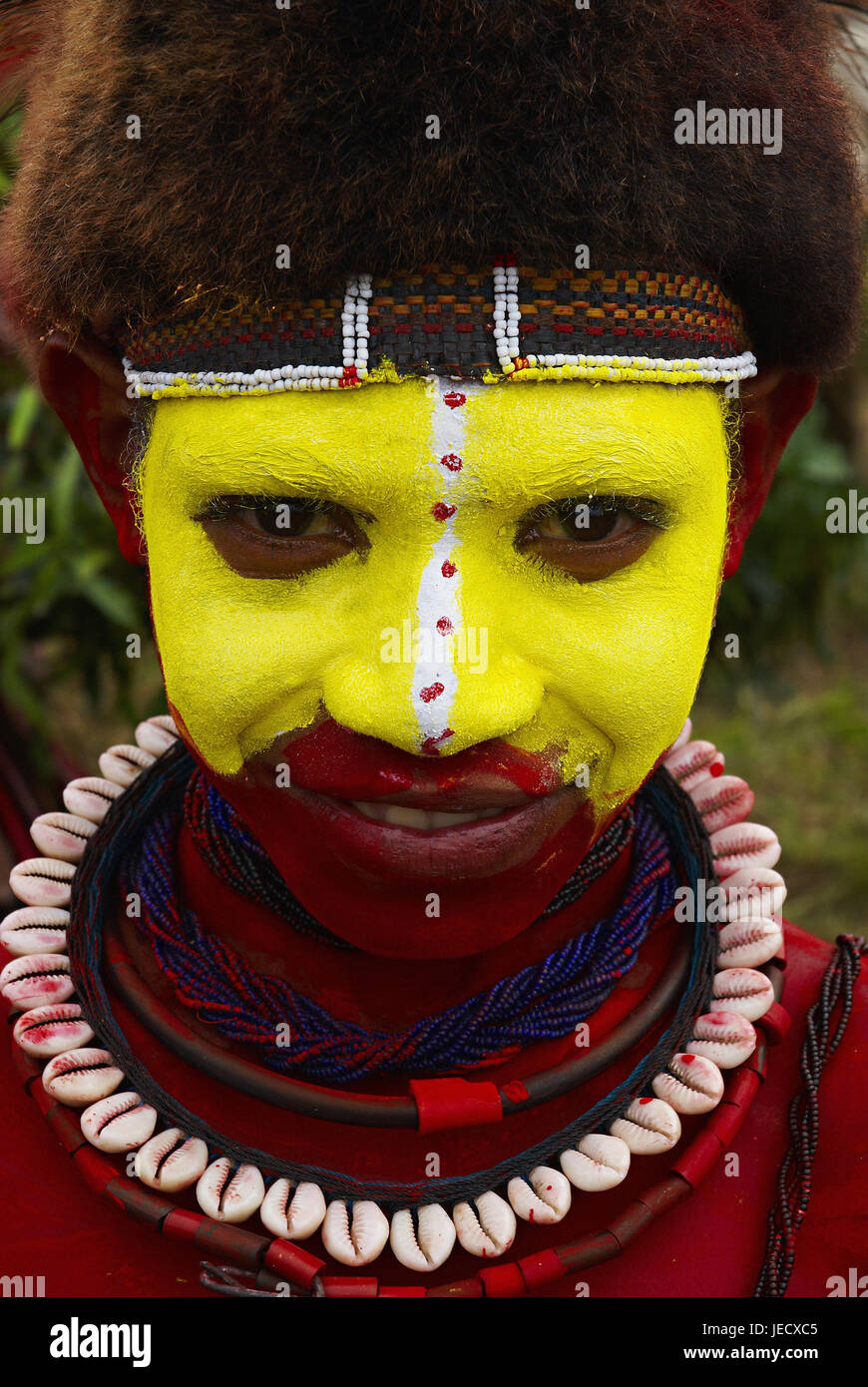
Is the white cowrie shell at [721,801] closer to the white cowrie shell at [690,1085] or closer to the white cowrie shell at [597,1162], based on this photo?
the white cowrie shell at [690,1085]

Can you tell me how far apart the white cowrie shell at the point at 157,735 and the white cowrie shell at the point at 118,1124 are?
0.60 meters

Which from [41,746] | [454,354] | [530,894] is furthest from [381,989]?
[41,746]

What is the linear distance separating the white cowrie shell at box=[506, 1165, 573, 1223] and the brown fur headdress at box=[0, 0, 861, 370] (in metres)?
1.13

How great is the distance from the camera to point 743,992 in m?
1.97

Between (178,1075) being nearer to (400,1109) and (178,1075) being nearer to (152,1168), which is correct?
(152,1168)

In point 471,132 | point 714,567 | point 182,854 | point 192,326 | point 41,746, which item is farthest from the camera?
point 41,746

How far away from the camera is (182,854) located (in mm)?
2162

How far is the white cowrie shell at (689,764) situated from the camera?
228 cm

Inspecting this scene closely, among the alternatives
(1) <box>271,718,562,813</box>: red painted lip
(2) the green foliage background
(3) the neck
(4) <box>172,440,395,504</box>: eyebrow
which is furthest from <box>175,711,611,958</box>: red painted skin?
(2) the green foliage background

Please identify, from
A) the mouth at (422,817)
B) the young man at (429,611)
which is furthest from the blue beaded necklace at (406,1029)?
the mouth at (422,817)

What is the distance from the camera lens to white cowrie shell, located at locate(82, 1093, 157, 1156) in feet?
6.06

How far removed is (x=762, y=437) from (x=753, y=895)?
0.66 metres

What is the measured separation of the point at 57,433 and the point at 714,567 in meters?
2.73

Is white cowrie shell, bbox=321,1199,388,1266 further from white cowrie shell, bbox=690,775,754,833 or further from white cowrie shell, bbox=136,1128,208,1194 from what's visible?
white cowrie shell, bbox=690,775,754,833
